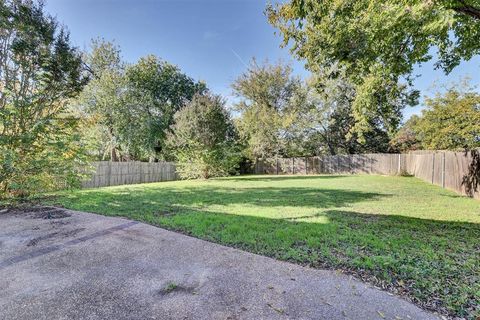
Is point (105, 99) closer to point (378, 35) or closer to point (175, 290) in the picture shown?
point (378, 35)

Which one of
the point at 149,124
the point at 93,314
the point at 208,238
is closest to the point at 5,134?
the point at 208,238

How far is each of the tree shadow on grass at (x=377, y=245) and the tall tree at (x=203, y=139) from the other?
10.0m

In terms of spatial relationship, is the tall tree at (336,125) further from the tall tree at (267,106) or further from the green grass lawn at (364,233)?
the green grass lawn at (364,233)

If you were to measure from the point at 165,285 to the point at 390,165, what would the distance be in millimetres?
20025

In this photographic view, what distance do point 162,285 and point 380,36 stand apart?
18.1 ft

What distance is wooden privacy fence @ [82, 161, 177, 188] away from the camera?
1342 centimetres

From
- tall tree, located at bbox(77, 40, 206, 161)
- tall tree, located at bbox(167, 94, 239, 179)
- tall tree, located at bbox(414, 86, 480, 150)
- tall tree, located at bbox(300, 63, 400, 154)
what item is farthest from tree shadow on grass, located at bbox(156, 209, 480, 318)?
tall tree, located at bbox(300, 63, 400, 154)

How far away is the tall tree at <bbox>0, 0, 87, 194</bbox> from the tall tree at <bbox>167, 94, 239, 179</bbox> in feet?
27.3

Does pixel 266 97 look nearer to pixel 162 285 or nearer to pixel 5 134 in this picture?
pixel 5 134

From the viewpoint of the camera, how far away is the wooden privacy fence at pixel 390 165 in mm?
9148

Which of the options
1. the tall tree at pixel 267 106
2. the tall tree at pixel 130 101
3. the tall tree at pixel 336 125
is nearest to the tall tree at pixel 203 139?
the tall tree at pixel 130 101

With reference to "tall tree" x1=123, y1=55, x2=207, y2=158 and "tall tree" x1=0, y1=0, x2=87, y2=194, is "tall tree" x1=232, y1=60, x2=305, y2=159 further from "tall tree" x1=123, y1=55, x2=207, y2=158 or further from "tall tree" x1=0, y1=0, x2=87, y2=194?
"tall tree" x1=0, y1=0, x2=87, y2=194

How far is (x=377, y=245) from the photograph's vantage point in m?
3.64

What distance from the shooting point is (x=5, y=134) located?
598cm
